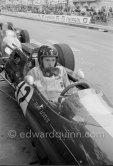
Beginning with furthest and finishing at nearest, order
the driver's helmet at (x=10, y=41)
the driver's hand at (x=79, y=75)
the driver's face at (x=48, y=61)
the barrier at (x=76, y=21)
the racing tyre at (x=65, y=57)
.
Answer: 1. the barrier at (x=76, y=21)
2. the driver's helmet at (x=10, y=41)
3. the racing tyre at (x=65, y=57)
4. the driver's hand at (x=79, y=75)
5. the driver's face at (x=48, y=61)

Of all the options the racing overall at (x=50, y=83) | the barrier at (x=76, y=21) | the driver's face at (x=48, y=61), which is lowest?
the barrier at (x=76, y=21)

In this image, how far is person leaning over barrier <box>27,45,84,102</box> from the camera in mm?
3908

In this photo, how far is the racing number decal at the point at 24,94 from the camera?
3934 mm

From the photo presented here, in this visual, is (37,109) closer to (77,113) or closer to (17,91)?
(77,113)

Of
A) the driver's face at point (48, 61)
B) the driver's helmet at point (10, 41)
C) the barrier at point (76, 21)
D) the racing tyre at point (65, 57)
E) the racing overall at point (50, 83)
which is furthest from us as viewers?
the barrier at point (76, 21)

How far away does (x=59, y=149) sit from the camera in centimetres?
282

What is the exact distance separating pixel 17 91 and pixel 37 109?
105 cm

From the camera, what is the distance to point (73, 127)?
2863 millimetres

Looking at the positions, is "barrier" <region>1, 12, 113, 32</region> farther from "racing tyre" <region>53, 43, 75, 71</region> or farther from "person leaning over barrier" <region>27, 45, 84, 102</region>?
"person leaning over barrier" <region>27, 45, 84, 102</region>

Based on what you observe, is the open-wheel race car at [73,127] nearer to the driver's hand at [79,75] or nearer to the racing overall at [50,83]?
the racing overall at [50,83]

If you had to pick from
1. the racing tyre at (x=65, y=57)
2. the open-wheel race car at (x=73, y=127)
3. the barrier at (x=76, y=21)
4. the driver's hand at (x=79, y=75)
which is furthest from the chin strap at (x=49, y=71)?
the barrier at (x=76, y=21)

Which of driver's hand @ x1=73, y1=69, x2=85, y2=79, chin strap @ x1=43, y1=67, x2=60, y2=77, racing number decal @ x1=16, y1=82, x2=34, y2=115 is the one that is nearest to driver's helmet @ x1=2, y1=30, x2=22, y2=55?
racing number decal @ x1=16, y1=82, x2=34, y2=115

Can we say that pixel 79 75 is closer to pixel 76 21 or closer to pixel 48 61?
pixel 48 61

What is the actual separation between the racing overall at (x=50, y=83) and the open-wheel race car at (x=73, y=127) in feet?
0.32
